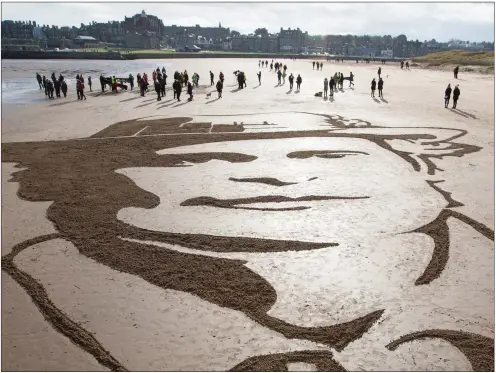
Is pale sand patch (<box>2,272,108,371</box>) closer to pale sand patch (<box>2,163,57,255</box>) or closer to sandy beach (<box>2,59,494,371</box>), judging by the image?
sandy beach (<box>2,59,494,371</box>)

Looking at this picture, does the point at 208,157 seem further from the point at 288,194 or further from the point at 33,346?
the point at 33,346

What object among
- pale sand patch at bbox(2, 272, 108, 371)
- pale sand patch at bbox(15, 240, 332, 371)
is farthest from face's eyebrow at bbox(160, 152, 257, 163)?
pale sand patch at bbox(2, 272, 108, 371)

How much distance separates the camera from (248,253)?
923cm

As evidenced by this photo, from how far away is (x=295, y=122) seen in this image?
76.8ft

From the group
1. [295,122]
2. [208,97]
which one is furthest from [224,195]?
[208,97]

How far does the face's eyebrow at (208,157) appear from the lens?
16047 mm

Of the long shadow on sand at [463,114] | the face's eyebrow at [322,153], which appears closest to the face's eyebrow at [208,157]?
the face's eyebrow at [322,153]

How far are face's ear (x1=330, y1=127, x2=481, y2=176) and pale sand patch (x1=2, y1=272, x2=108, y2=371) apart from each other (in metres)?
12.8

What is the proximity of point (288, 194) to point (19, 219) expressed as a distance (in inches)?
307

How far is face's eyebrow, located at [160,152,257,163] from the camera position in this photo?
16047mm

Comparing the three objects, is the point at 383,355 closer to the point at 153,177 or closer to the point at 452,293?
the point at 452,293

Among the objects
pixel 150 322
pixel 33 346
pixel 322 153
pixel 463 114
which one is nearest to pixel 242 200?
pixel 150 322

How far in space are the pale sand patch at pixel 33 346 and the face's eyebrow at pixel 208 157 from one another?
367 inches

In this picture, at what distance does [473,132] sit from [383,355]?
1860 centimetres
